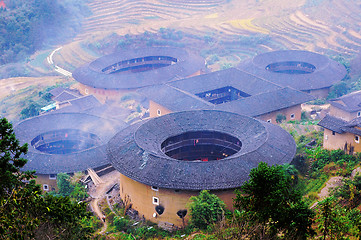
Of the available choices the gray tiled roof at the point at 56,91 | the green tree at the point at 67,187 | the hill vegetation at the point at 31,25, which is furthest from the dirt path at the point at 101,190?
the hill vegetation at the point at 31,25

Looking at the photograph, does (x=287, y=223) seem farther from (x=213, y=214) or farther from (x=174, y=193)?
(x=174, y=193)

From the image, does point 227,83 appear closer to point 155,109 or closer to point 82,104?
point 155,109

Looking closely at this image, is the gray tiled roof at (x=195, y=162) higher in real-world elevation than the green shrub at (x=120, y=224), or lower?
higher

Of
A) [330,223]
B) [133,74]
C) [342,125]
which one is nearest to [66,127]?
[133,74]

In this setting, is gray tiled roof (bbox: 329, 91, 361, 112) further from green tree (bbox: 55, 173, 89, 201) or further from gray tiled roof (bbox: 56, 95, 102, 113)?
gray tiled roof (bbox: 56, 95, 102, 113)

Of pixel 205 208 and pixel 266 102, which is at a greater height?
pixel 205 208

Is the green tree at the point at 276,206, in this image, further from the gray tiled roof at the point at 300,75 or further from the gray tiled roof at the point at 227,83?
the gray tiled roof at the point at 300,75
